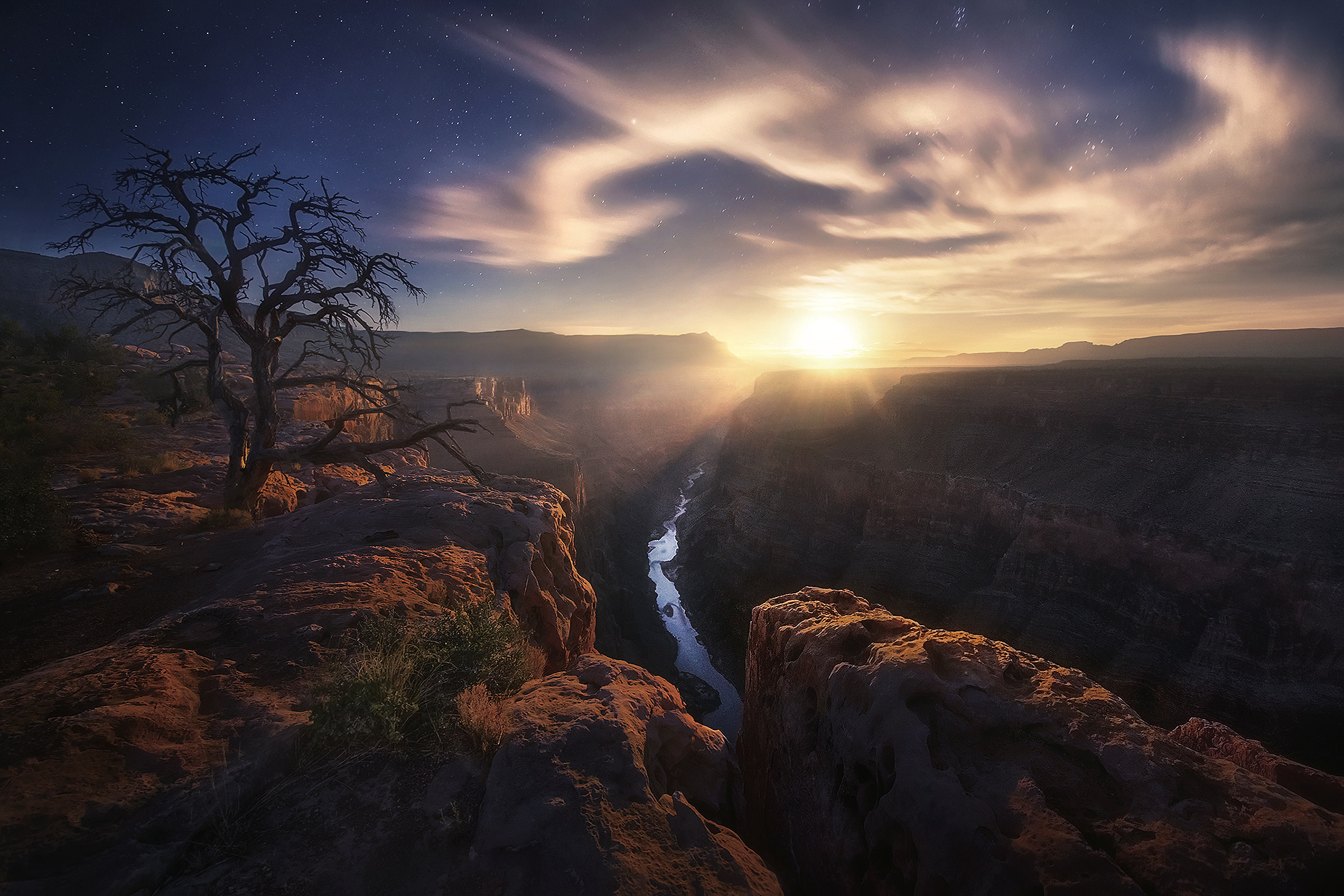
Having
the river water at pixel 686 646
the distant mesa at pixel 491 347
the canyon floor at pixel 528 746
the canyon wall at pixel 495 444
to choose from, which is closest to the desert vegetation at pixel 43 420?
the canyon floor at pixel 528 746

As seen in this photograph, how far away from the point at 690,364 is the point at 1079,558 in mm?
147456

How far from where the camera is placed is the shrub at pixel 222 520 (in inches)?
392

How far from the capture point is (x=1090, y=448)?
27016 millimetres

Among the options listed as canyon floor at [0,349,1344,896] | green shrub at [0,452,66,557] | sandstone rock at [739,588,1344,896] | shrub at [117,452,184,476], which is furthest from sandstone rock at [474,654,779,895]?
shrub at [117,452,184,476]

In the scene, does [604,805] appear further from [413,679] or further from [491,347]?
[491,347]

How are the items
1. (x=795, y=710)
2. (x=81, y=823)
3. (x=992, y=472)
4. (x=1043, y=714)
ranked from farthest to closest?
(x=992, y=472) → (x=795, y=710) → (x=1043, y=714) → (x=81, y=823)

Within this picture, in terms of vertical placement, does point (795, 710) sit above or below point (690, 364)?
below

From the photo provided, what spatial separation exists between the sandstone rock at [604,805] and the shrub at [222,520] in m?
8.63

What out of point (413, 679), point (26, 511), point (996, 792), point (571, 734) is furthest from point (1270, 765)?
point (26, 511)

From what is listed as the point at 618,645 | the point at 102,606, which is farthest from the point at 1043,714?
the point at 618,645

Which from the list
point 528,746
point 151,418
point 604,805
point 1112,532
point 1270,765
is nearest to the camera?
point 604,805

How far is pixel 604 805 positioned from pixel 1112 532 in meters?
28.1

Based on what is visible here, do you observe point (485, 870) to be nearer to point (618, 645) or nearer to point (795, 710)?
point (795, 710)

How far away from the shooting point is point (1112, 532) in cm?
2266
